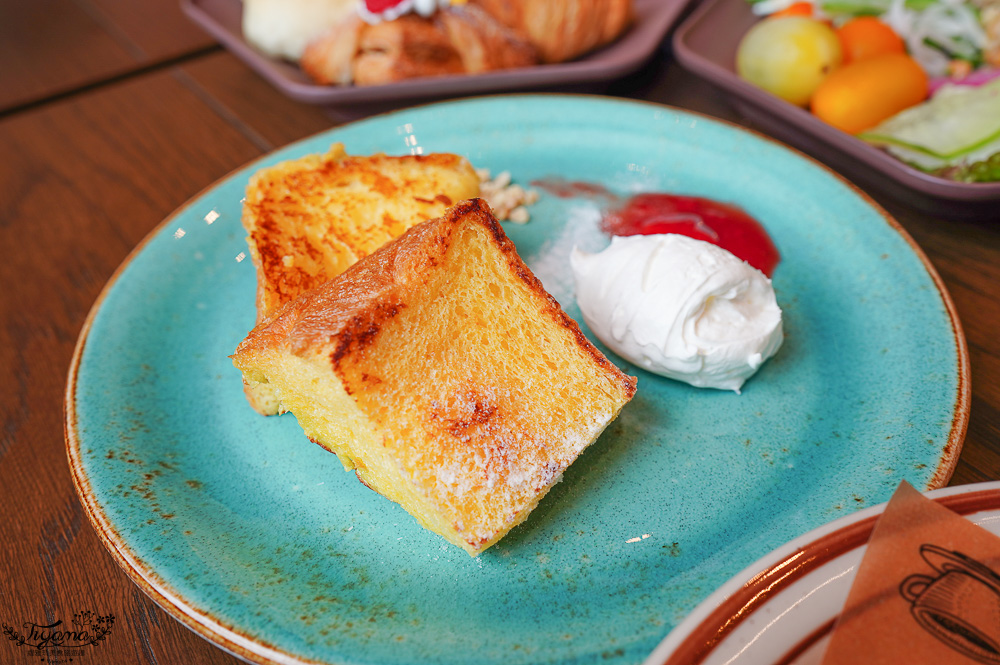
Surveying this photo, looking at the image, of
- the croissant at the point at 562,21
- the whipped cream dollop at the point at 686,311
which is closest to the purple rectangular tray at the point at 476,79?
the croissant at the point at 562,21

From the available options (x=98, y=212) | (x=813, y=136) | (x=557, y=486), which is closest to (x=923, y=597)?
(x=557, y=486)

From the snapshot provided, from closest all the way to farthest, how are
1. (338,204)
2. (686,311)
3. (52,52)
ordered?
(686,311) < (338,204) < (52,52)

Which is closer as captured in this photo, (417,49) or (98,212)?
(98,212)

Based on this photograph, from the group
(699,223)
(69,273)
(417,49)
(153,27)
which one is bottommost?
(69,273)

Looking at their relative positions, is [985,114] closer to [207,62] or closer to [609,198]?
[609,198]

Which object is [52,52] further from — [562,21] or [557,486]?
[557,486]

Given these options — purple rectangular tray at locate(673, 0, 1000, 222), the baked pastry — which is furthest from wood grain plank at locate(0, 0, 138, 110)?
purple rectangular tray at locate(673, 0, 1000, 222)

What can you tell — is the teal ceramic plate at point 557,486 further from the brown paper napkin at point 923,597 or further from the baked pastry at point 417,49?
the baked pastry at point 417,49

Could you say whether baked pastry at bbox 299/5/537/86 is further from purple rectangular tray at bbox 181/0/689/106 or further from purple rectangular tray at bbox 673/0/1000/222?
purple rectangular tray at bbox 673/0/1000/222

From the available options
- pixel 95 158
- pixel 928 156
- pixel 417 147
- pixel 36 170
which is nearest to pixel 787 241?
pixel 928 156
